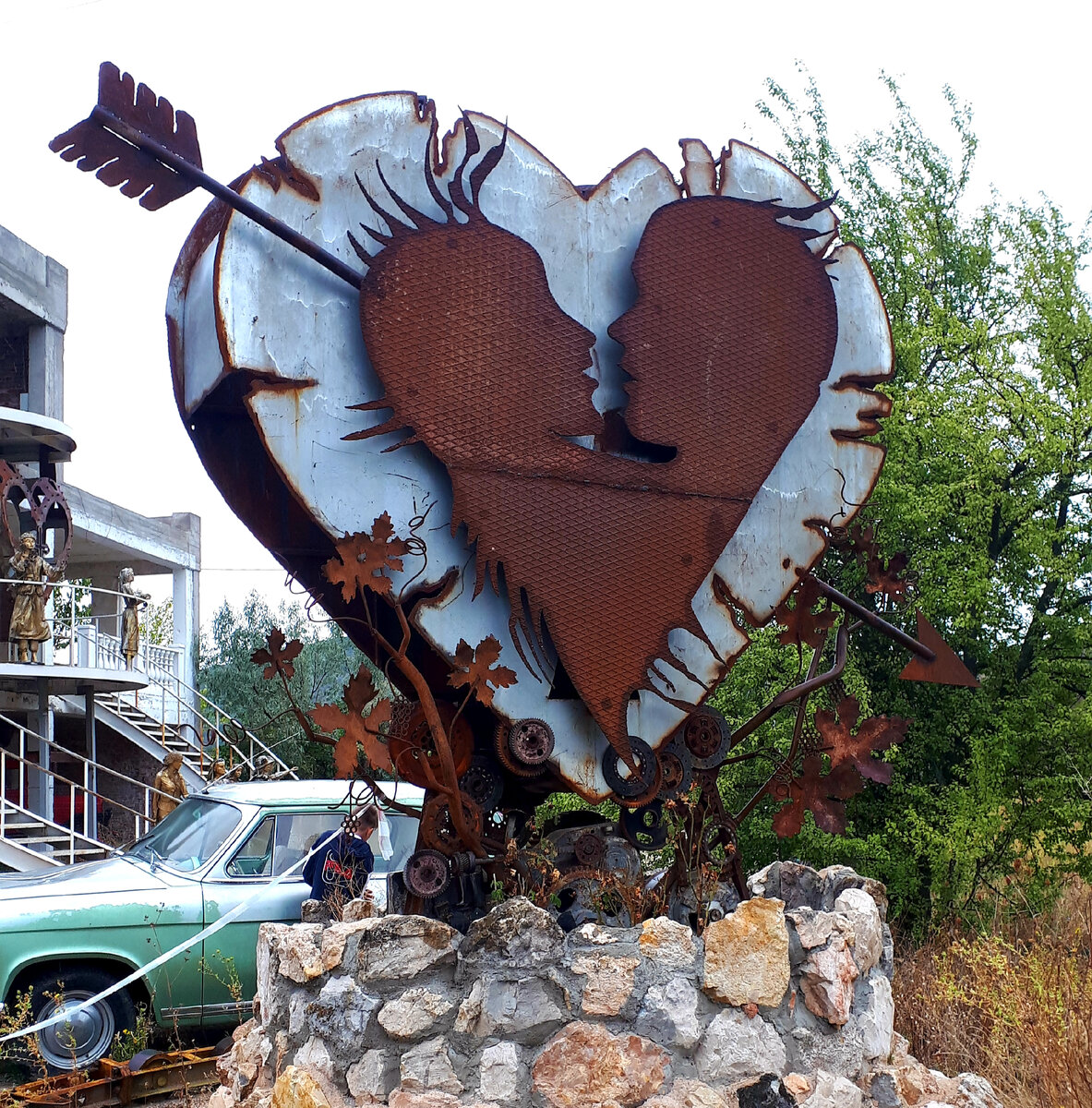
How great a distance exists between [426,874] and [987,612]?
237 inches

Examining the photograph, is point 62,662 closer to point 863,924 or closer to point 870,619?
point 870,619

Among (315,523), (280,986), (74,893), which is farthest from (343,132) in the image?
(74,893)

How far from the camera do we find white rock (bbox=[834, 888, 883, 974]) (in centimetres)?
395

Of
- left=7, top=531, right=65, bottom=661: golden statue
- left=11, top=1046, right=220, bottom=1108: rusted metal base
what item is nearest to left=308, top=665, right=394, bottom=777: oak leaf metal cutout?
left=11, top=1046, right=220, bottom=1108: rusted metal base

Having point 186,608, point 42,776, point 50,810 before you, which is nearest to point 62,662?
point 42,776

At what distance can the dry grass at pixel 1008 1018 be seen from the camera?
14.3 feet

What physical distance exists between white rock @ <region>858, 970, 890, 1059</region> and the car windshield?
4.53 metres

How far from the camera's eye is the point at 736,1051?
3623 millimetres

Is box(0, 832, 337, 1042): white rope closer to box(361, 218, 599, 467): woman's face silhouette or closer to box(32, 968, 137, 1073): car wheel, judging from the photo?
box(32, 968, 137, 1073): car wheel

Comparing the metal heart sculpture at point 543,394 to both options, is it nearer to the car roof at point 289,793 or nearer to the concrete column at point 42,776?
the car roof at point 289,793

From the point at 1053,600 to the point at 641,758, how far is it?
6.27 metres

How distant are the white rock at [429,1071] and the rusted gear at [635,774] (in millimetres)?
1087

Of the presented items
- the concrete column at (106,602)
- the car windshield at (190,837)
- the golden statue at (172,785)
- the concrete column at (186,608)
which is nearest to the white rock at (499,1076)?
the car windshield at (190,837)

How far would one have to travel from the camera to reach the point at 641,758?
428 centimetres
